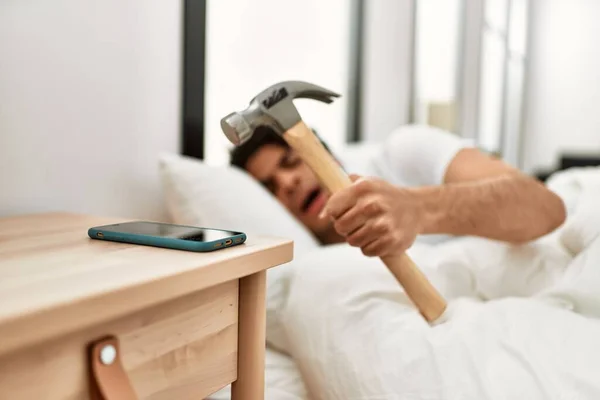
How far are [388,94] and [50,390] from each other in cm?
247

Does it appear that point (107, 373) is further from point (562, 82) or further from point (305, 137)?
point (562, 82)

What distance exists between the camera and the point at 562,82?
544cm

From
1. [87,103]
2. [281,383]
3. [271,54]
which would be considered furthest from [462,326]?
[271,54]

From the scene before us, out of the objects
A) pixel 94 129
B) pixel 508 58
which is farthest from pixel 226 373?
pixel 508 58

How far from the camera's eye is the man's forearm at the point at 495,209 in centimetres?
102

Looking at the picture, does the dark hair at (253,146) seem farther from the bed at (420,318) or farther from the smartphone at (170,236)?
the smartphone at (170,236)

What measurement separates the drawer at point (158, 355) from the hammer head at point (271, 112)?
0.25 metres

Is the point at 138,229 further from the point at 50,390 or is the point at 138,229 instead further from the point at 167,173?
the point at 167,173

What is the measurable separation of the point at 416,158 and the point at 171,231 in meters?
0.88

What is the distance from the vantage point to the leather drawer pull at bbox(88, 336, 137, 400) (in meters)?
0.50

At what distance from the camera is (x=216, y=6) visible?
1.62 m

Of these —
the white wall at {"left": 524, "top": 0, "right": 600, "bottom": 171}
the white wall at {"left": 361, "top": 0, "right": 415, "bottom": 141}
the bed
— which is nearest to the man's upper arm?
the bed

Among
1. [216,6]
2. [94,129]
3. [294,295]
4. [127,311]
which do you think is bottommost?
[294,295]

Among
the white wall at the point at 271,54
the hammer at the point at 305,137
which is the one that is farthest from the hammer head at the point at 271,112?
the white wall at the point at 271,54
